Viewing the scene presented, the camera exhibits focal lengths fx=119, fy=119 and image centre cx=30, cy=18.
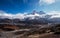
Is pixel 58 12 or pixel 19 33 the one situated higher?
pixel 58 12

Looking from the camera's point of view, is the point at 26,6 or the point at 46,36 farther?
the point at 26,6

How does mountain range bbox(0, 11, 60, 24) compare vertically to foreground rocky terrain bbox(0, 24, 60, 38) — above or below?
above

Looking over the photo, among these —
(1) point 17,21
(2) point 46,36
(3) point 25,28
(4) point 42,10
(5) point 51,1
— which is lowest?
(2) point 46,36

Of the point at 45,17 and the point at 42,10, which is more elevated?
the point at 42,10

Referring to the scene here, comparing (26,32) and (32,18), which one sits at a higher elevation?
(32,18)

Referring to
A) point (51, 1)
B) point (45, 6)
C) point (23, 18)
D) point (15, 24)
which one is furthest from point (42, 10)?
point (15, 24)

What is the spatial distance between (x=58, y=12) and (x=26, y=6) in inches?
36.7

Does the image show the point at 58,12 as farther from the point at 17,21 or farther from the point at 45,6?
the point at 17,21

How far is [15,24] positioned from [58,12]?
4.17ft

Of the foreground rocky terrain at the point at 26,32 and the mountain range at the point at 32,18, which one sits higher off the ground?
the mountain range at the point at 32,18

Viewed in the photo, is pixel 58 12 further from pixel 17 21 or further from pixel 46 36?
pixel 17 21

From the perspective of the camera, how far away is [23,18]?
338cm

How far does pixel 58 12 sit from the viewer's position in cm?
337

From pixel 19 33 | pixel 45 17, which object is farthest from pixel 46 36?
pixel 19 33
